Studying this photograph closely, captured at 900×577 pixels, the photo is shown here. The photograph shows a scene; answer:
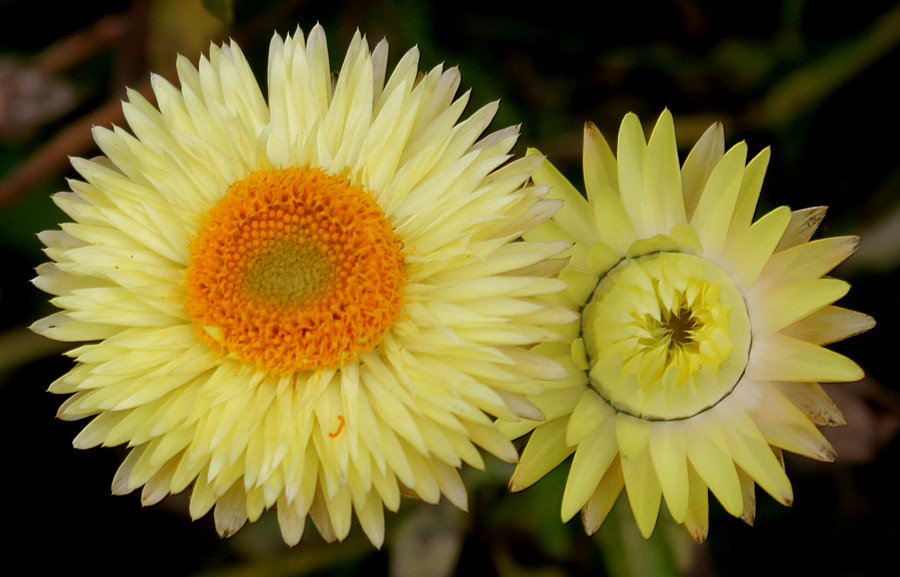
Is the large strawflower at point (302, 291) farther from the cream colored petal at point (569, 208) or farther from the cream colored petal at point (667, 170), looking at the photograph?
the cream colored petal at point (667, 170)

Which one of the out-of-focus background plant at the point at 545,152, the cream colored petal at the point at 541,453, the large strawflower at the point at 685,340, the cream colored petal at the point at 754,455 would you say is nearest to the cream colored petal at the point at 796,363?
the large strawflower at the point at 685,340

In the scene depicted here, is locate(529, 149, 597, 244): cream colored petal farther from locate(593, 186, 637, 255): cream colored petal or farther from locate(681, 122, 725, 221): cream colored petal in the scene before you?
locate(681, 122, 725, 221): cream colored petal

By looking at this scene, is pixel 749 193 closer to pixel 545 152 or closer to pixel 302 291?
pixel 302 291

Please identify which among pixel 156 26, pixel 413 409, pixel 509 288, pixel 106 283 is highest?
pixel 156 26

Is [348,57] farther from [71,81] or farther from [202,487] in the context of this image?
[71,81]

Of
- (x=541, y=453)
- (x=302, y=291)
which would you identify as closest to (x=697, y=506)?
(x=541, y=453)

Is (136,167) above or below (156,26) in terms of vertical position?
below

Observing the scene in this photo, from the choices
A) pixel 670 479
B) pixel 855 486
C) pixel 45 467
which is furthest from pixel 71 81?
pixel 855 486
